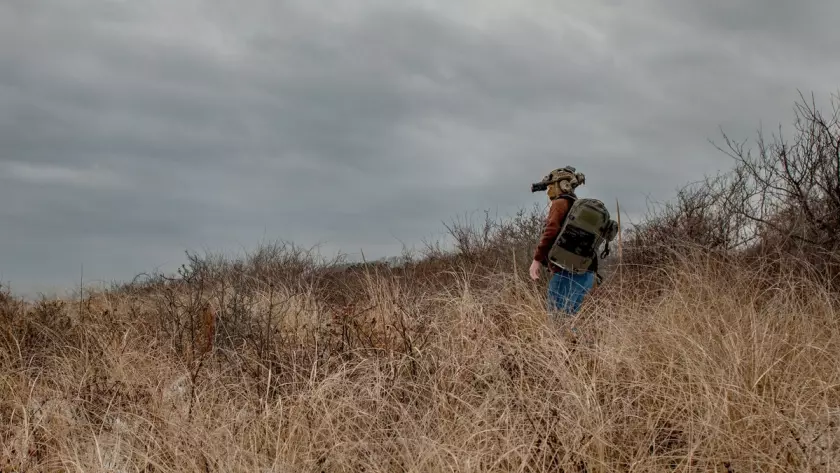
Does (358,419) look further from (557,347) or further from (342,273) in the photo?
(342,273)

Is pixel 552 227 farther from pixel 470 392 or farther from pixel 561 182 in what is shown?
pixel 470 392

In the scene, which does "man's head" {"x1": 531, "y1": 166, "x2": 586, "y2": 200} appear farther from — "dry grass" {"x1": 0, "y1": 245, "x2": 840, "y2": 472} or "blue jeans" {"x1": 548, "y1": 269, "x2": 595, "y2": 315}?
"dry grass" {"x1": 0, "y1": 245, "x2": 840, "y2": 472}

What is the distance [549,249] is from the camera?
6098 mm

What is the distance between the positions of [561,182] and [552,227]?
19.0 inches

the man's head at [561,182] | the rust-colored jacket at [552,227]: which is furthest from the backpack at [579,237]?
the man's head at [561,182]

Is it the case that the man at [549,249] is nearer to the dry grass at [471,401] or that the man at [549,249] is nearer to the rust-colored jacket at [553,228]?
the rust-colored jacket at [553,228]

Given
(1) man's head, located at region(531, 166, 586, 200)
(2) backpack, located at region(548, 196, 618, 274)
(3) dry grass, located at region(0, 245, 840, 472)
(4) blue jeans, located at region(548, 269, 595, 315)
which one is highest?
(1) man's head, located at region(531, 166, 586, 200)

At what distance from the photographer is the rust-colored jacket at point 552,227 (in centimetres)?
604

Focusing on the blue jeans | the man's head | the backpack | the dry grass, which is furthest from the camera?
the man's head

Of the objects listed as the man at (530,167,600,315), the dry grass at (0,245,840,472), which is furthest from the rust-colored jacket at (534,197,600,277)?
the dry grass at (0,245,840,472)

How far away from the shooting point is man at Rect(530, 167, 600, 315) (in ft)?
19.8

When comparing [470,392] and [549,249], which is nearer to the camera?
[470,392]

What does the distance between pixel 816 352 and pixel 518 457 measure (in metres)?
2.44

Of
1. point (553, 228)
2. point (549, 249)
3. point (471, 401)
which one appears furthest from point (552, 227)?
point (471, 401)
